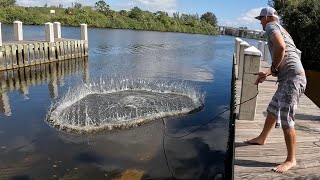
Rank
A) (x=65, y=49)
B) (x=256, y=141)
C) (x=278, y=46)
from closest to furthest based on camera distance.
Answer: (x=278, y=46) → (x=256, y=141) → (x=65, y=49)

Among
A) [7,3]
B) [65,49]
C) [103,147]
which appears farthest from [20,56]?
[7,3]

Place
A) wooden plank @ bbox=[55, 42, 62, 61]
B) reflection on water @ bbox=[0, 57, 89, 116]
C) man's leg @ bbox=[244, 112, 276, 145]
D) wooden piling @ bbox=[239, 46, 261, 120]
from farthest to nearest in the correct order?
wooden plank @ bbox=[55, 42, 62, 61] → reflection on water @ bbox=[0, 57, 89, 116] → wooden piling @ bbox=[239, 46, 261, 120] → man's leg @ bbox=[244, 112, 276, 145]

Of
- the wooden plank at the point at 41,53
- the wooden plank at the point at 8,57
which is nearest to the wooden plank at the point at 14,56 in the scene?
the wooden plank at the point at 8,57

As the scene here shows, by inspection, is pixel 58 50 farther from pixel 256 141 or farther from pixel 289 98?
pixel 289 98

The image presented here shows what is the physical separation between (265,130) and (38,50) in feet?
57.1

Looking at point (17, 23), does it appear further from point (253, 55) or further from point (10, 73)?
point (253, 55)

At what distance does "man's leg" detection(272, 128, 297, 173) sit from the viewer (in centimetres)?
443

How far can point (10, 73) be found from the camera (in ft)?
56.0

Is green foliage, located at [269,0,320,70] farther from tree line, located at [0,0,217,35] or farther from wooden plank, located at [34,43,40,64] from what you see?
tree line, located at [0,0,217,35]

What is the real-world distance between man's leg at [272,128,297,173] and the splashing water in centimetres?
564

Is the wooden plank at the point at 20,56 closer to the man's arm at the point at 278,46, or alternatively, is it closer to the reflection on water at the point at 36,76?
the reflection on water at the point at 36,76

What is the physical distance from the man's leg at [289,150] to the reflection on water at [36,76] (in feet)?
29.3

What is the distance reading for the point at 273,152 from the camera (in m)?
5.19

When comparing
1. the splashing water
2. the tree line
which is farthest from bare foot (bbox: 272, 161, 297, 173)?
the tree line
